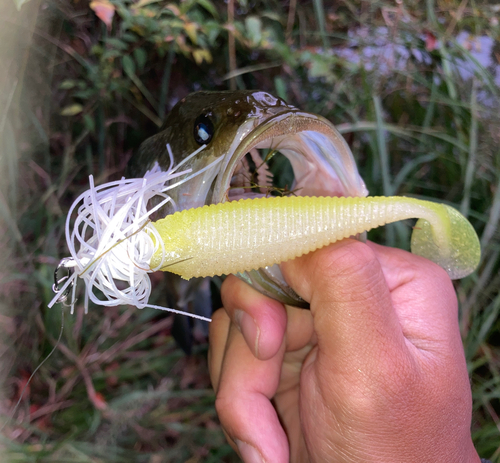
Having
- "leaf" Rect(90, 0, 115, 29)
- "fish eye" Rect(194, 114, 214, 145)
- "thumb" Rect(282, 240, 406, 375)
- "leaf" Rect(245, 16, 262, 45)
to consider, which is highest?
"leaf" Rect(90, 0, 115, 29)

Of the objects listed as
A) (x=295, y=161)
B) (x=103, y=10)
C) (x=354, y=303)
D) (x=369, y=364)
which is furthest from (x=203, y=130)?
(x=103, y=10)

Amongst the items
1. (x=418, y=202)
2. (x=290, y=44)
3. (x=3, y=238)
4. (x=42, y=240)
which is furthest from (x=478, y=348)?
(x=3, y=238)

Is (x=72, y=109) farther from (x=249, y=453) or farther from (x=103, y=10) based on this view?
(x=249, y=453)

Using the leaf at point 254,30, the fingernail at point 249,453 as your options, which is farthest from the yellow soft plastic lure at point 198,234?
the leaf at point 254,30

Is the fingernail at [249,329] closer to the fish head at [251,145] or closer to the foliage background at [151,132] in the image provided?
the fish head at [251,145]

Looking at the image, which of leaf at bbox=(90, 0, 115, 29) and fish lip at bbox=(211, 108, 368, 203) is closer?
fish lip at bbox=(211, 108, 368, 203)

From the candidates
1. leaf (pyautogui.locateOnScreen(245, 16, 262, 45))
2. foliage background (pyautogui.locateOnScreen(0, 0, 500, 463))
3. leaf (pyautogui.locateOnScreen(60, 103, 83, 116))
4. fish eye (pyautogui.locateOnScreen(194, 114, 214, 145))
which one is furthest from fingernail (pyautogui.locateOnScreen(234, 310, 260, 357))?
leaf (pyautogui.locateOnScreen(60, 103, 83, 116))

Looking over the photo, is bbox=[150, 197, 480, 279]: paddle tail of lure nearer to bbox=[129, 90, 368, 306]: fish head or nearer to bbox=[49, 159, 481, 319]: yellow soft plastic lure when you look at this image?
bbox=[49, 159, 481, 319]: yellow soft plastic lure
